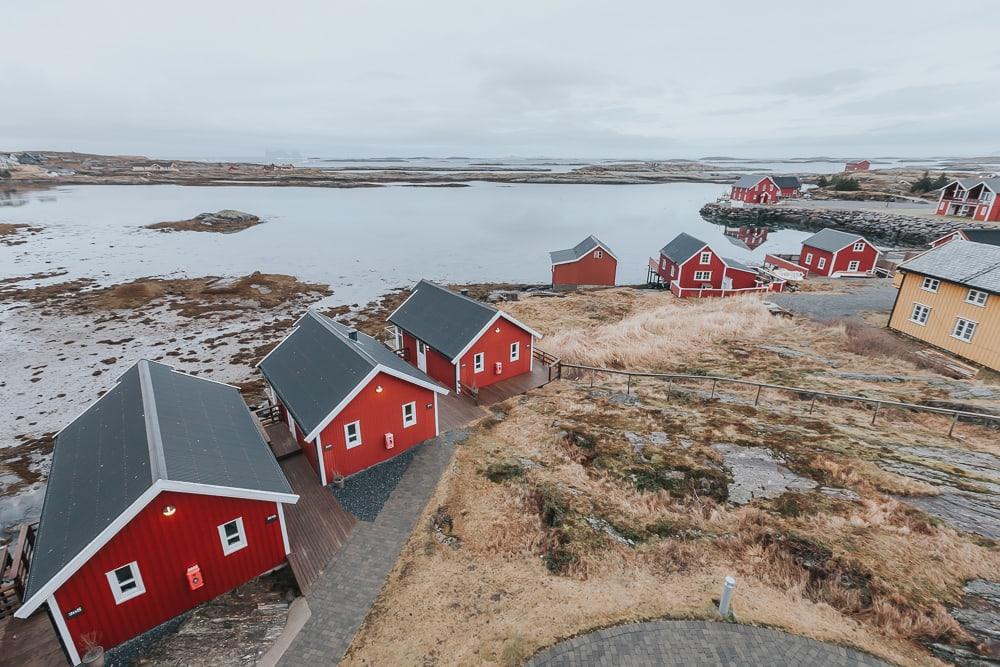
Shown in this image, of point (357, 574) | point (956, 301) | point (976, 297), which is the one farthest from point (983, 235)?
point (357, 574)

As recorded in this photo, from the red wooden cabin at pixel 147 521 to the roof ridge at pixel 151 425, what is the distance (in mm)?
41

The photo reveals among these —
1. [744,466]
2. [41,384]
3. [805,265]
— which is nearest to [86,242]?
[41,384]

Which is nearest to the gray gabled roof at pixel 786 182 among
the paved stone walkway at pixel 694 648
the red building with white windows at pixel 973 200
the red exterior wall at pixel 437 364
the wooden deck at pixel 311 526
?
the red building with white windows at pixel 973 200

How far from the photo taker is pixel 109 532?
1021 cm

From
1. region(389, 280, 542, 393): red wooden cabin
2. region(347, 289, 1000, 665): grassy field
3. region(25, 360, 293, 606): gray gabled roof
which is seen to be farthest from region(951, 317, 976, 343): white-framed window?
region(25, 360, 293, 606): gray gabled roof

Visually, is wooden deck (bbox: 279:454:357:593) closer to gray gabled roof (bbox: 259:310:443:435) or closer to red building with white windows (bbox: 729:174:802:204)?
gray gabled roof (bbox: 259:310:443:435)

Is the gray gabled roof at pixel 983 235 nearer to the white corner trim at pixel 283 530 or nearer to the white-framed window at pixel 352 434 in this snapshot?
the white-framed window at pixel 352 434

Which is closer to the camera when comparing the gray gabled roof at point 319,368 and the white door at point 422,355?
the gray gabled roof at point 319,368

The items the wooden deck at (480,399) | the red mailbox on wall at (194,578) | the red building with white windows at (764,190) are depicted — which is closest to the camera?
the red mailbox on wall at (194,578)

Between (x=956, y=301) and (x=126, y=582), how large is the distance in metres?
39.4

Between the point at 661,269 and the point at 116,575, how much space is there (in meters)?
53.8

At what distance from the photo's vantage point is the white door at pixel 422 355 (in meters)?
26.0

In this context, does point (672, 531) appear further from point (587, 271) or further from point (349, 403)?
point (587, 271)

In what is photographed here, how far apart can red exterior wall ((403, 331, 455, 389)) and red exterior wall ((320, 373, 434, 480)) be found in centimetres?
439
